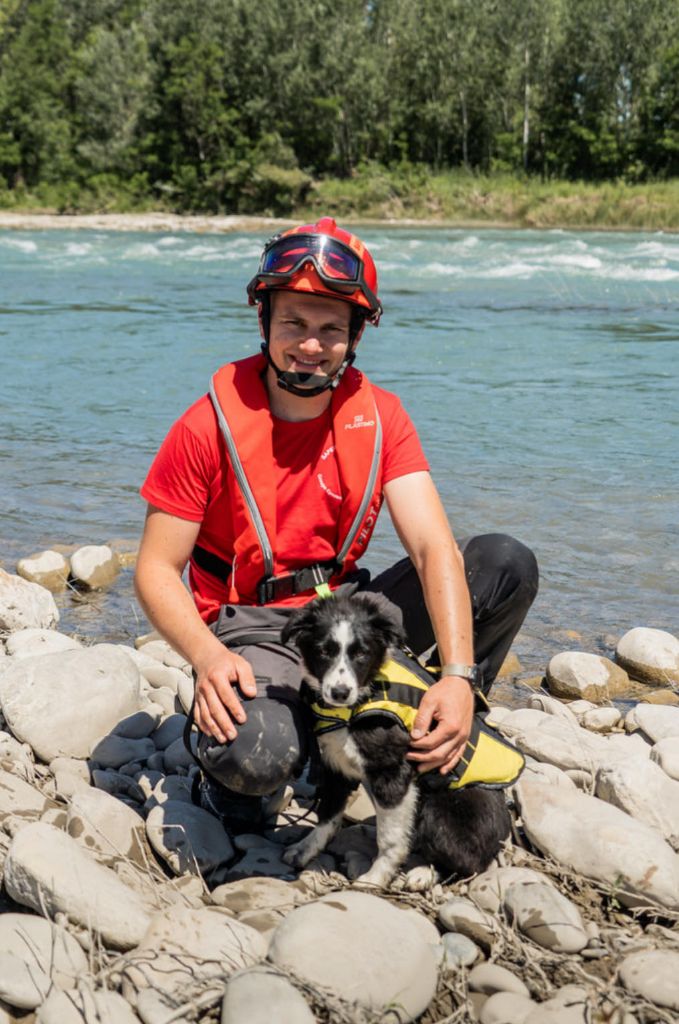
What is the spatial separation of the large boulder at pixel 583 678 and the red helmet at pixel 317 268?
2.56 m

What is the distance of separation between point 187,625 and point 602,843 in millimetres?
1481

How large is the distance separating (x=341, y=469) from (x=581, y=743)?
5.33ft

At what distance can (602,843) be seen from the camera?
3320 millimetres

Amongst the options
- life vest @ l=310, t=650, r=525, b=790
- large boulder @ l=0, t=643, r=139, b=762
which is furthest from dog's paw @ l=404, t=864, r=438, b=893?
large boulder @ l=0, t=643, r=139, b=762

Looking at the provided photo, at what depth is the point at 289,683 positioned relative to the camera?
347 centimetres

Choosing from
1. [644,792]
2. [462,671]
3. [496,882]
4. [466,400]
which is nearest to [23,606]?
[462,671]

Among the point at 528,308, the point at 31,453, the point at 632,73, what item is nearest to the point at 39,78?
the point at 632,73

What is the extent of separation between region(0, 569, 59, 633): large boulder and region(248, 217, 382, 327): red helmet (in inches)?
106

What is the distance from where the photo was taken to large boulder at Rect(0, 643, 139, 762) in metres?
4.02

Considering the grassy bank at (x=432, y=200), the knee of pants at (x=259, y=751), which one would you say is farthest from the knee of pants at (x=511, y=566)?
the grassy bank at (x=432, y=200)

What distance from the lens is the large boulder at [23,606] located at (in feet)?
18.2

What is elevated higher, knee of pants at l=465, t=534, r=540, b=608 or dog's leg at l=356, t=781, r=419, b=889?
knee of pants at l=465, t=534, r=540, b=608

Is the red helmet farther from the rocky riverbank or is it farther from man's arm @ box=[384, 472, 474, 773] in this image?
the rocky riverbank

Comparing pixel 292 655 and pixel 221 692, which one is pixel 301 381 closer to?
pixel 292 655
